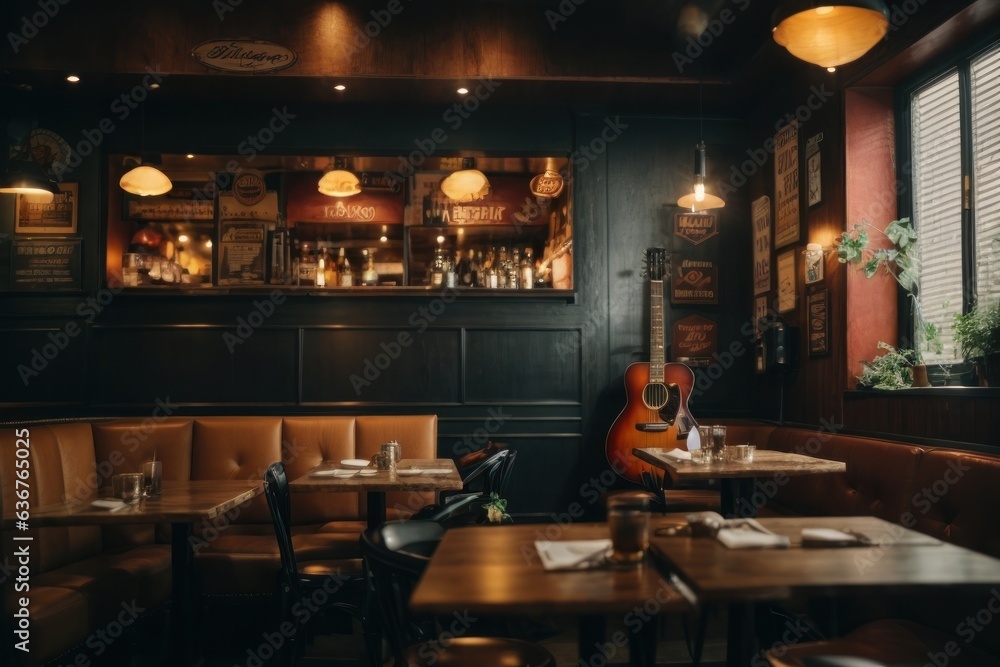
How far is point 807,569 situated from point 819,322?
10.8 ft

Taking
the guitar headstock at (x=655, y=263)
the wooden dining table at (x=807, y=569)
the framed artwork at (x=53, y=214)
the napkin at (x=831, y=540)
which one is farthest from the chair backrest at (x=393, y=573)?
the framed artwork at (x=53, y=214)

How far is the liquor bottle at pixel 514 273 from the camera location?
579cm

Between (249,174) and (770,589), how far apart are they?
19.3ft

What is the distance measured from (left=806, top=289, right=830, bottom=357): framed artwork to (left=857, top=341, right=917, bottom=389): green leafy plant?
14.5 inches

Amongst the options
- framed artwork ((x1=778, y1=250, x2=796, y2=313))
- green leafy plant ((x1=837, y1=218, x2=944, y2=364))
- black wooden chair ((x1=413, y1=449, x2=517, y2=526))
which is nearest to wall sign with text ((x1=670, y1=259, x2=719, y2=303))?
framed artwork ((x1=778, y1=250, x2=796, y2=313))

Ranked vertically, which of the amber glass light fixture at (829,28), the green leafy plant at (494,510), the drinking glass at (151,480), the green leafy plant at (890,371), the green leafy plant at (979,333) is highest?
the amber glass light fixture at (829,28)

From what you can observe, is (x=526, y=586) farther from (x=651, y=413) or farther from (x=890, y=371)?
(x=651, y=413)

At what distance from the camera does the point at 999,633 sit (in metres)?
2.35

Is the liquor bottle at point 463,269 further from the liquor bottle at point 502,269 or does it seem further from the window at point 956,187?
the window at point 956,187

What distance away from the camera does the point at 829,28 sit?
112 inches

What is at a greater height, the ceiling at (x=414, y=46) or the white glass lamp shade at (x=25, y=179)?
the ceiling at (x=414, y=46)

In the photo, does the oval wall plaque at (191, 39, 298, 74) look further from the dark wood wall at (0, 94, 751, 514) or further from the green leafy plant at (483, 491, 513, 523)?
the green leafy plant at (483, 491, 513, 523)

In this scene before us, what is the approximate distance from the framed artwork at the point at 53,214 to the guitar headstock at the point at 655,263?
152 inches

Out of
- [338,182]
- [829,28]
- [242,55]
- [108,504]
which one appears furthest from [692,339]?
[108,504]
